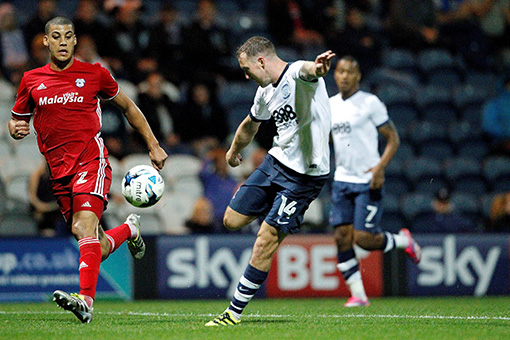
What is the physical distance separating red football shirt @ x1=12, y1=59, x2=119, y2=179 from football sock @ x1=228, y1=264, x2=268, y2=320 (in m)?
1.57

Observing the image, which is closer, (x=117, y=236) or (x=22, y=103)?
(x=22, y=103)

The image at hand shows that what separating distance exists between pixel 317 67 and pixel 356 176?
3263 millimetres

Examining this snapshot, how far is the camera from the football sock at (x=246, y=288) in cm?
596

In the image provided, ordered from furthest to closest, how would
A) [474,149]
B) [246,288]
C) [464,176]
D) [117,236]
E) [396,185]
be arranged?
[474,149], [464,176], [396,185], [117,236], [246,288]

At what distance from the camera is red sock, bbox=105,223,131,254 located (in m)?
6.91

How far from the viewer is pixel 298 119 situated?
6289 millimetres

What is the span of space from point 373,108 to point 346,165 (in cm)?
68

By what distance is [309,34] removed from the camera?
48.5ft

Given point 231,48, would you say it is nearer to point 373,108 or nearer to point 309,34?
point 309,34

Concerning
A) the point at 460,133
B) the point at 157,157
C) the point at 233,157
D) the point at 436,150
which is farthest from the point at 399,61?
the point at 157,157

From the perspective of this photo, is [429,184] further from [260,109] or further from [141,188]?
[141,188]

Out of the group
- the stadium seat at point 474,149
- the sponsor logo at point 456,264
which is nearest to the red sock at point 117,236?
the sponsor logo at point 456,264

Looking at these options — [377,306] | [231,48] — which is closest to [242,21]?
[231,48]

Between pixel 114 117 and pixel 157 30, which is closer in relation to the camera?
pixel 114 117
